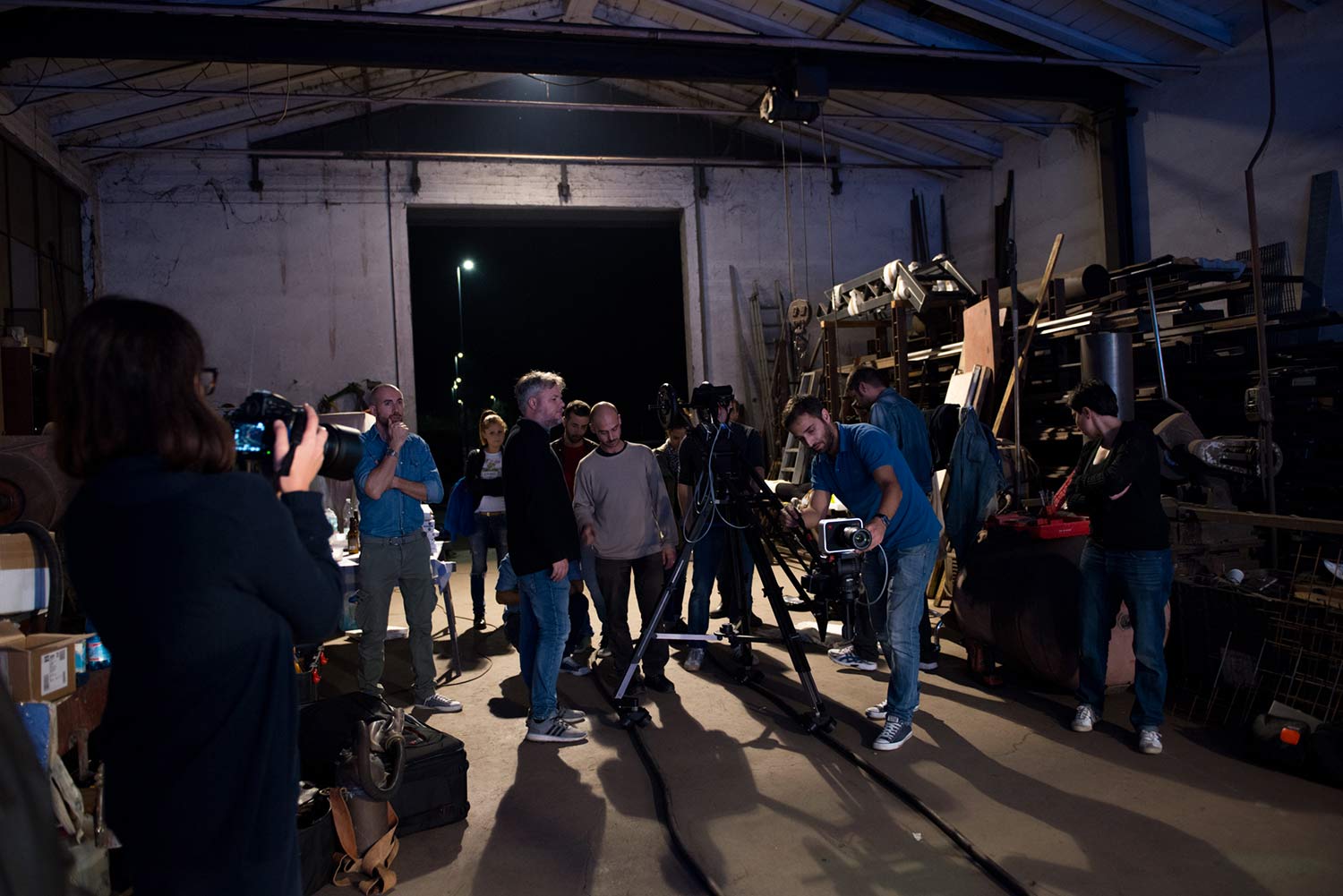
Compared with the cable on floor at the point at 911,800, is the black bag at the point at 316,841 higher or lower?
higher

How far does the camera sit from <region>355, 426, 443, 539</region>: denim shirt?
433cm

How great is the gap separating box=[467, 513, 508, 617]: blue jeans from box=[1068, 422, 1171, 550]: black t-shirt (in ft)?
12.6

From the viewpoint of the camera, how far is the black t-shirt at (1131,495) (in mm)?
3570

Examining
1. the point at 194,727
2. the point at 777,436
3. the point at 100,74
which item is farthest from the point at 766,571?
the point at 100,74

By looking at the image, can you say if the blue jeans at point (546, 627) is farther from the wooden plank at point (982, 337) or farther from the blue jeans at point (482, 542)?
the wooden plank at point (982, 337)

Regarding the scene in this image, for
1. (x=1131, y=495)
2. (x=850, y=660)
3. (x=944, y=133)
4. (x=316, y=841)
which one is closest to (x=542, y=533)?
(x=316, y=841)

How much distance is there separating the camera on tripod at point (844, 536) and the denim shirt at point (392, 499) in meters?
1.96

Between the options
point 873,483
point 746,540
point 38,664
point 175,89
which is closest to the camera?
point 38,664

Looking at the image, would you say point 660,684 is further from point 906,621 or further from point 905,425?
point 905,425

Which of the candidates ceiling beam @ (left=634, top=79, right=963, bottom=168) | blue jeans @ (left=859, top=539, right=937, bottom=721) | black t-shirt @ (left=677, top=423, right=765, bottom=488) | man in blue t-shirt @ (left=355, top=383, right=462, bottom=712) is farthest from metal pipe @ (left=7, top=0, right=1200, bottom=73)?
blue jeans @ (left=859, top=539, right=937, bottom=721)

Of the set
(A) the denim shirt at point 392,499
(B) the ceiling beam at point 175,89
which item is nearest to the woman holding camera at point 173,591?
(A) the denim shirt at point 392,499

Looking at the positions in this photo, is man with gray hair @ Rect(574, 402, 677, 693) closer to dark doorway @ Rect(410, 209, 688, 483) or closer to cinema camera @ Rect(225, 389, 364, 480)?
cinema camera @ Rect(225, 389, 364, 480)

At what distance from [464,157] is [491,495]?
7538mm

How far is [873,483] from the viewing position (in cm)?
401
